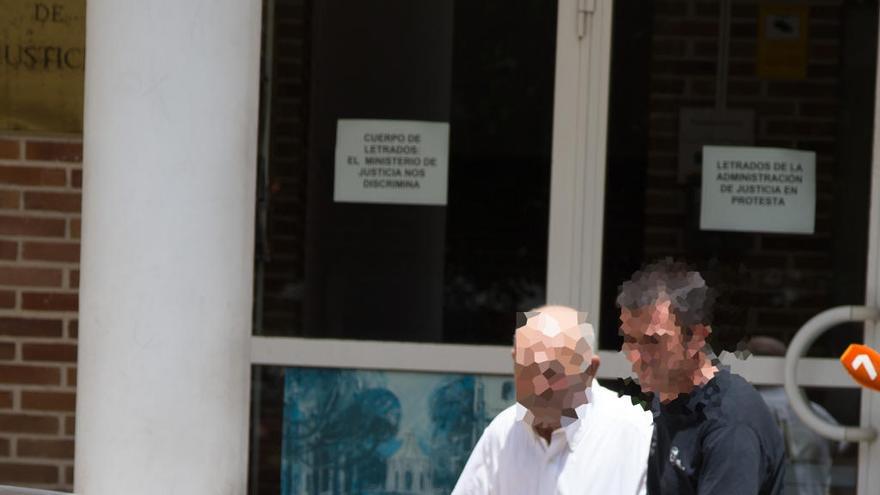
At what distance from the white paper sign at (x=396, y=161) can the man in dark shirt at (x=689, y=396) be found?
1.99m

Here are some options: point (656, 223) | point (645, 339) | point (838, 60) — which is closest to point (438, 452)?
point (656, 223)

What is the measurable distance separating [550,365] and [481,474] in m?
0.46

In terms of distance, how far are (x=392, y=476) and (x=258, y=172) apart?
1.08 meters

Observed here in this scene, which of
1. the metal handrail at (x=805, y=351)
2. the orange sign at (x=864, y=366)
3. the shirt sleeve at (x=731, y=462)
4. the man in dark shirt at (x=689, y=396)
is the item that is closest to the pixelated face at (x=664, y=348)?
the man in dark shirt at (x=689, y=396)

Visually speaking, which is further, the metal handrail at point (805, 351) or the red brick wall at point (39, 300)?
the red brick wall at point (39, 300)

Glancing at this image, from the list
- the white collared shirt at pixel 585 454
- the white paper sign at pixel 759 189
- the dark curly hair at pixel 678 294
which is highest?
the white paper sign at pixel 759 189

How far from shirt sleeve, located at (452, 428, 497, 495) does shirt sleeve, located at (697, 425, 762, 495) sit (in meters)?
0.69

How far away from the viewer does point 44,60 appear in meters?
5.53

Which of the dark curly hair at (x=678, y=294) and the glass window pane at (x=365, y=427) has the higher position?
the dark curly hair at (x=678, y=294)

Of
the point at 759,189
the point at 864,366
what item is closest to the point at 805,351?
the point at 759,189

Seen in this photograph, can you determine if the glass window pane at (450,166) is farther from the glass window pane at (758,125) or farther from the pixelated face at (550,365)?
the pixelated face at (550,365)

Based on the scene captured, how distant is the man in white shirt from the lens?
11.5 ft

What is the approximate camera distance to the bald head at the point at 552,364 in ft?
11.5

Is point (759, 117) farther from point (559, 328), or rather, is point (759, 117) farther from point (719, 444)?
point (719, 444)
